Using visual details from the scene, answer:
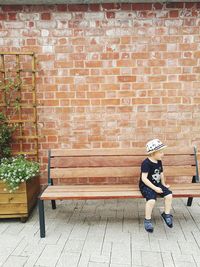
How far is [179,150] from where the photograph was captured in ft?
12.7

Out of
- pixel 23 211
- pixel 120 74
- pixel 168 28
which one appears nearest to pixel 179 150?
pixel 120 74

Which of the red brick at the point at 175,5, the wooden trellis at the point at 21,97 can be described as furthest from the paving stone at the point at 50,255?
the red brick at the point at 175,5

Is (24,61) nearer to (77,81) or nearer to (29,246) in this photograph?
(77,81)

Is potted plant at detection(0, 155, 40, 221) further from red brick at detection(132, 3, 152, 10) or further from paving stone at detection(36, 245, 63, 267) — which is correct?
red brick at detection(132, 3, 152, 10)

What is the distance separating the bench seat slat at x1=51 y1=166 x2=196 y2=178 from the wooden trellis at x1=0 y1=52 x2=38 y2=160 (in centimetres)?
76

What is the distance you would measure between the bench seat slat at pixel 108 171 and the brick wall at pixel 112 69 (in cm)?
65

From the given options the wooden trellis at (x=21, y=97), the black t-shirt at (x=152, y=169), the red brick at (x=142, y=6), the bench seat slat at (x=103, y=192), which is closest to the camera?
the bench seat slat at (x=103, y=192)

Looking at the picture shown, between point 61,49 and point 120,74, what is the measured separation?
36.9 inches

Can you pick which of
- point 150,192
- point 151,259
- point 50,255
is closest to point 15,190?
point 50,255

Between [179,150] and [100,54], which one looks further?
[100,54]

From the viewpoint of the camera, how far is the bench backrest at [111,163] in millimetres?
3829

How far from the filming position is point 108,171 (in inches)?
151

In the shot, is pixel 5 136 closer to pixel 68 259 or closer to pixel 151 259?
pixel 68 259

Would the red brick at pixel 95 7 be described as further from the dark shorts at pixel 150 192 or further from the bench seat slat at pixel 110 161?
the dark shorts at pixel 150 192
